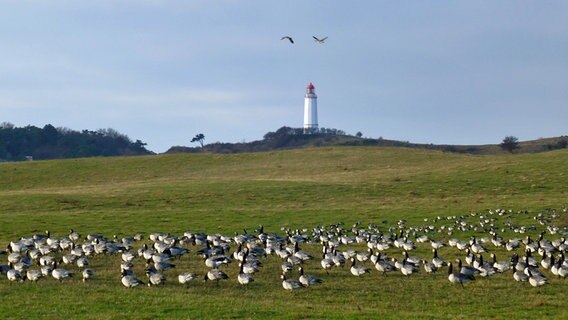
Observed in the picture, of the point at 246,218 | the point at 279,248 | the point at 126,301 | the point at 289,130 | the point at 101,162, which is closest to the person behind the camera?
the point at 126,301

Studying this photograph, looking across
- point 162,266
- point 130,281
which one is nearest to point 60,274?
point 130,281

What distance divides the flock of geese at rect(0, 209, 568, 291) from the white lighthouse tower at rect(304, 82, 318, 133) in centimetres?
12919

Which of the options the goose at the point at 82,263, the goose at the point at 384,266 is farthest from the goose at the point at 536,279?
the goose at the point at 82,263

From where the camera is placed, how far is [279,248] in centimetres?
3384

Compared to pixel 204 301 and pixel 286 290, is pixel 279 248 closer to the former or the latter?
pixel 286 290

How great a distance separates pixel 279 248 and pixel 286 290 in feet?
25.8

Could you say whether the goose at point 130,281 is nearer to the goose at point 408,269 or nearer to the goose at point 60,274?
the goose at point 60,274

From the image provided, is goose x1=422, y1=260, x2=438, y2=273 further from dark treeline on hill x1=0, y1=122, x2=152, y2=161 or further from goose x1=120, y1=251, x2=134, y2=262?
dark treeline on hill x1=0, y1=122, x2=152, y2=161

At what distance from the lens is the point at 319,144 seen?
150m

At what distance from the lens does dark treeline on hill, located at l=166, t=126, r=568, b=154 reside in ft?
422

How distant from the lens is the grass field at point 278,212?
22828 mm

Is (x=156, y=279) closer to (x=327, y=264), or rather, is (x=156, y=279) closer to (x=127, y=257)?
(x=127, y=257)

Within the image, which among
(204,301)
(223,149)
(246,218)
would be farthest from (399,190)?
(223,149)

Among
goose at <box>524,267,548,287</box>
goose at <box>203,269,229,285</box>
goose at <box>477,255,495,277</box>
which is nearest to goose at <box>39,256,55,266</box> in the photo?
goose at <box>203,269,229,285</box>
